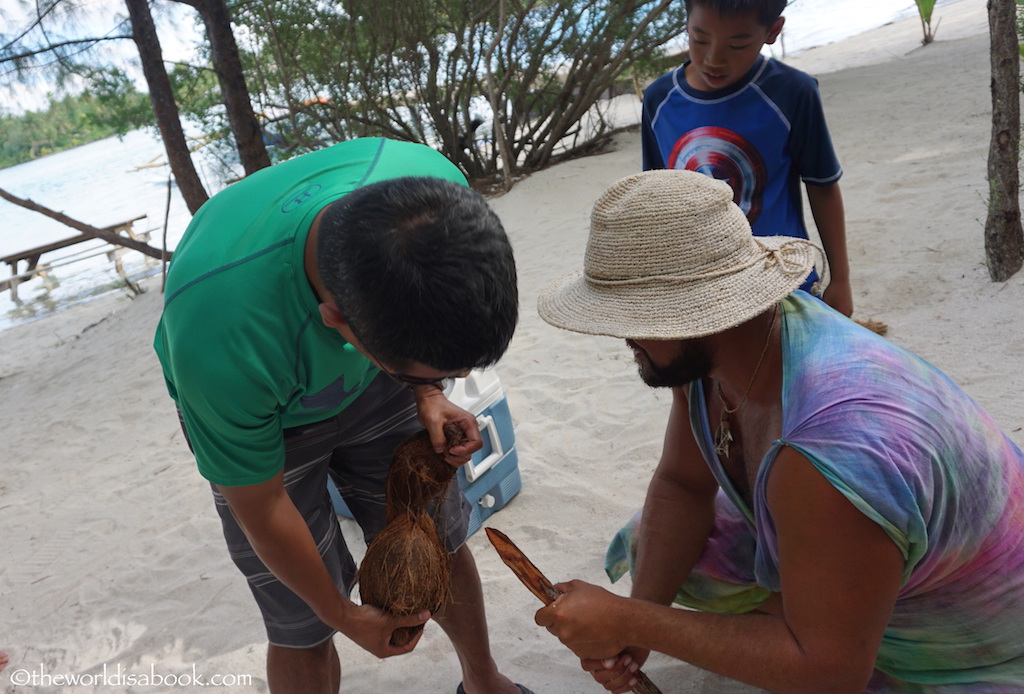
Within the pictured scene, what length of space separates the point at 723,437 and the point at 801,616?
44cm

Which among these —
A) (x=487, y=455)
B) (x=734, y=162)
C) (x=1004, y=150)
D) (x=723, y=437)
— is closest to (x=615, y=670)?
(x=723, y=437)

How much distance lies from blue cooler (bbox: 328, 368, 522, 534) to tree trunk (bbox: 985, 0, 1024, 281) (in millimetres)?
2448

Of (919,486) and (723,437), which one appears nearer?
(919,486)

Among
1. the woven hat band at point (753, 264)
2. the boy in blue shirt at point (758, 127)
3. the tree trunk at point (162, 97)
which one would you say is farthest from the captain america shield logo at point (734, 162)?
the tree trunk at point (162, 97)

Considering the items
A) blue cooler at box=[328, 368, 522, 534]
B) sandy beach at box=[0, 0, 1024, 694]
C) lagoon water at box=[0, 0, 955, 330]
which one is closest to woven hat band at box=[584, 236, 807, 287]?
sandy beach at box=[0, 0, 1024, 694]

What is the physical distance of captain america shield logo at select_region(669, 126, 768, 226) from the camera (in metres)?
2.26

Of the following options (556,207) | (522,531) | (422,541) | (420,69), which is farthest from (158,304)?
(422,541)

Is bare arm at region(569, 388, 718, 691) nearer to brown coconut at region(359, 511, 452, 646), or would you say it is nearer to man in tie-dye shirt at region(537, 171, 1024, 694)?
man in tie-dye shirt at region(537, 171, 1024, 694)

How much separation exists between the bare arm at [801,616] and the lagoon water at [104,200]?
7611mm

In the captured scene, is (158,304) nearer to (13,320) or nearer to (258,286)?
(13,320)

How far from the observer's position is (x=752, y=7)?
6.82 ft

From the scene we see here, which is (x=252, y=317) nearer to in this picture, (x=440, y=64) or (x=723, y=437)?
(x=723, y=437)

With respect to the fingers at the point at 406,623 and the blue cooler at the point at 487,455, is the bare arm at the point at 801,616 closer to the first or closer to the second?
the fingers at the point at 406,623

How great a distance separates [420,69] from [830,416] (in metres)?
7.84
